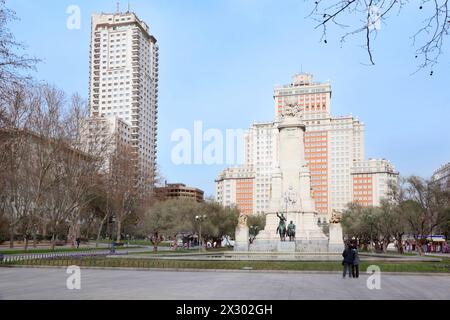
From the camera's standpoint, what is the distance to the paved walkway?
15.1 meters

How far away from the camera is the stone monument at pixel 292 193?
51403 millimetres

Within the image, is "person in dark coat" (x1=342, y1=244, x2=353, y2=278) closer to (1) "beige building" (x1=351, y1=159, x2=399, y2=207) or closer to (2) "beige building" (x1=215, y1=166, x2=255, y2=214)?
(1) "beige building" (x1=351, y1=159, x2=399, y2=207)

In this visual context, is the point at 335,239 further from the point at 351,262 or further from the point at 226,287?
the point at 226,287

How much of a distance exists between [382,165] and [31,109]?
13732cm

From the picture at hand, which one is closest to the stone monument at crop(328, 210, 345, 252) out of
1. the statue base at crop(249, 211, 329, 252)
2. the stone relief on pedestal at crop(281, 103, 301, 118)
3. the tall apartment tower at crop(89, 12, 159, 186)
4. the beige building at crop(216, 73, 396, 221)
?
the statue base at crop(249, 211, 329, 252)

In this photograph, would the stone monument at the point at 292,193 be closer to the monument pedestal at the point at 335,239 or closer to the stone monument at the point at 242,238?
the stone monument at the point at 242,238

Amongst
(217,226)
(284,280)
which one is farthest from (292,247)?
(284,280)

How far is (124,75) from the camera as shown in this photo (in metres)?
146

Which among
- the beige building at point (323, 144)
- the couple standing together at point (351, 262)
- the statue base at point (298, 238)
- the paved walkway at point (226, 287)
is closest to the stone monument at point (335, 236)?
the statue base at point (298, 238)

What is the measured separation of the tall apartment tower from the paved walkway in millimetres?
122101

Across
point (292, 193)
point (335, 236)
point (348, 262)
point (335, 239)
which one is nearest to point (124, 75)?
point (292, 193)

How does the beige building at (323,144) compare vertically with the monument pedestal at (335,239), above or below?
above

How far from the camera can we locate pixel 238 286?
17.8 m

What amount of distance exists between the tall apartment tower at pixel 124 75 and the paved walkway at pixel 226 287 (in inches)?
4807
